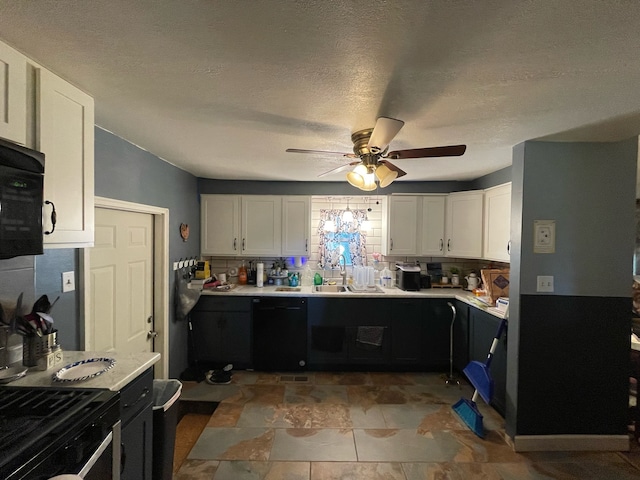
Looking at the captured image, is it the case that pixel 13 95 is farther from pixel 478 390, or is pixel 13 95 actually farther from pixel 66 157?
pixel 478 390

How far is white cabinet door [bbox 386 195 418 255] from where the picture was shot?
12.3 feet

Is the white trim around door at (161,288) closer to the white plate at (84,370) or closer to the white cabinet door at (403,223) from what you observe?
the white plate at (84,370)

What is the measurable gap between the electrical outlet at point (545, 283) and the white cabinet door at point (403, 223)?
1.61m

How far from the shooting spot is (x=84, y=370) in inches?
55.6

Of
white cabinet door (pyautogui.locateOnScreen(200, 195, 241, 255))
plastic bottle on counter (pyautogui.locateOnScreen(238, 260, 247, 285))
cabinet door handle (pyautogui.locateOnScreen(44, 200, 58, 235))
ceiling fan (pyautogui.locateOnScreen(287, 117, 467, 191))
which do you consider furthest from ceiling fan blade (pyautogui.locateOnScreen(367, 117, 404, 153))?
plastic bottle on counter (pyautogui.locateOnScreen(238, 260, 247, 285))

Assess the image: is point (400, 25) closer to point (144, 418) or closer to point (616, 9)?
point (616, 9)

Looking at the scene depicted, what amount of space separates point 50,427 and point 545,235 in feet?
9.30

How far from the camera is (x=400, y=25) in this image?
992 mm

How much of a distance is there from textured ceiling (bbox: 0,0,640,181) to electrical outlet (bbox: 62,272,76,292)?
953mm

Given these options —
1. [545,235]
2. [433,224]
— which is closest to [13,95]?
[545,235]

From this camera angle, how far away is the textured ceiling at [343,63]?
3.12ft

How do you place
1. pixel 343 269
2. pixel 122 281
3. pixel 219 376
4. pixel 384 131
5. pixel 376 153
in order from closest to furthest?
pixel 384 131 → pixel 376 153 → pixel 122 281 → pixel 219 376 → pixel 343 269

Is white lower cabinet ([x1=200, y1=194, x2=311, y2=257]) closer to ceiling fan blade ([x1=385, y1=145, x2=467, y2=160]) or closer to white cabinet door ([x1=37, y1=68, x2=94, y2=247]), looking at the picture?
ceiling fan blade ([x1=385, y1=145, x2=467, y2=160])

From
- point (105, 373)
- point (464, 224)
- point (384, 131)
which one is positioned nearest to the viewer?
point (105, 373)
